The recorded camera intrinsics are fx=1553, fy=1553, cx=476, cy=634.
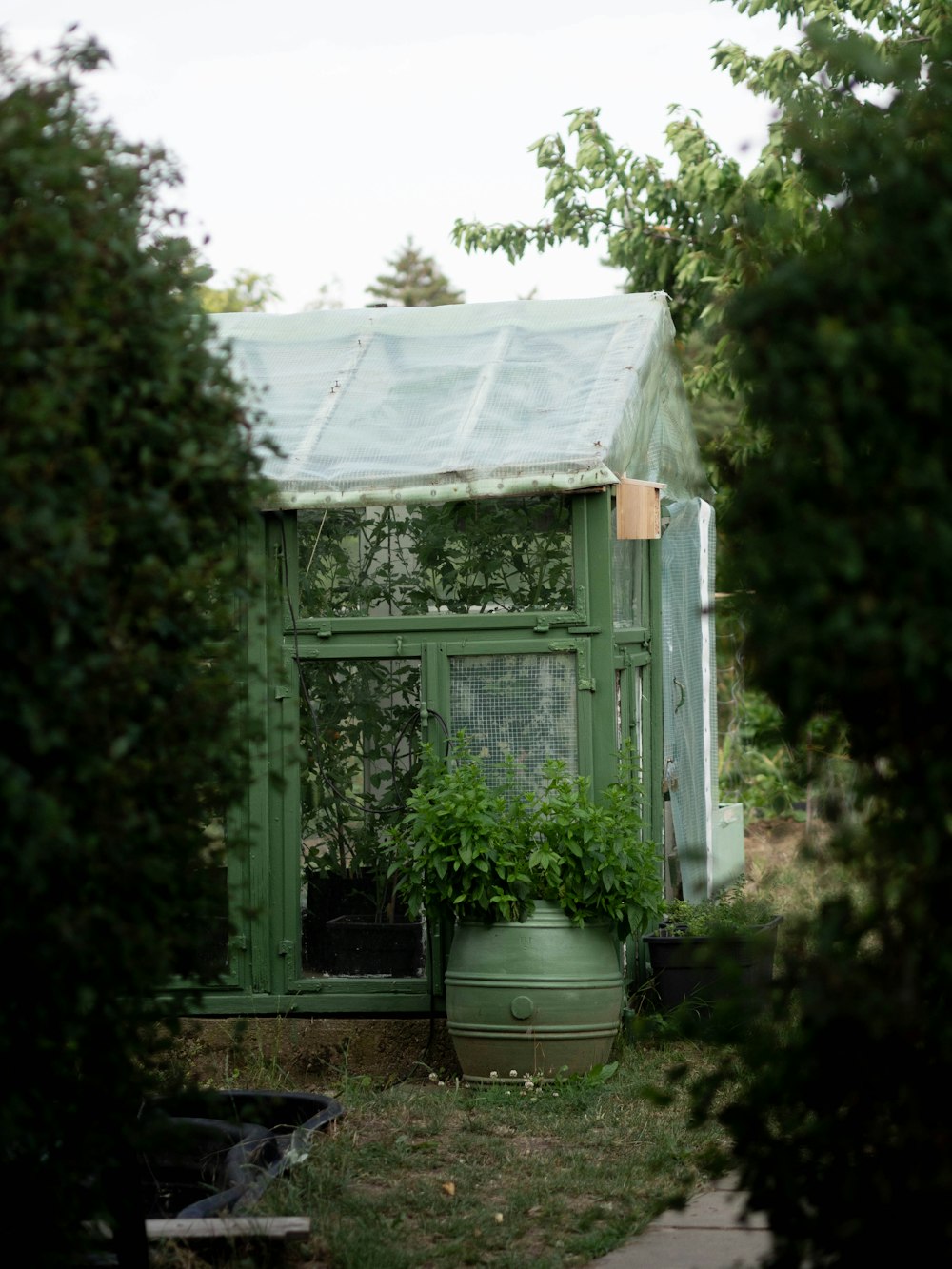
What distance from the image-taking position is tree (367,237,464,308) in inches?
1870

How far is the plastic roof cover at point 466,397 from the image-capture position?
6.84m

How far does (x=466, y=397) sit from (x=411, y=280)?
41451 mm

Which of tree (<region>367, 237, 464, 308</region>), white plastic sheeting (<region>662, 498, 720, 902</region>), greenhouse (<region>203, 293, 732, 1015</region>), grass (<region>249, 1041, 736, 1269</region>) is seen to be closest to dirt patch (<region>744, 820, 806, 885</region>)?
white plastic sheeting (<region>662, 498, 720, 902</region>)

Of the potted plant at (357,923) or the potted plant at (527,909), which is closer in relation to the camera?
the potted plant at (527,909)

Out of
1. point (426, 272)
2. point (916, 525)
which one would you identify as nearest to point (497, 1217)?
point (916, 525)

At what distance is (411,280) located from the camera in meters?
47.7

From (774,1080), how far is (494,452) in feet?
14.2

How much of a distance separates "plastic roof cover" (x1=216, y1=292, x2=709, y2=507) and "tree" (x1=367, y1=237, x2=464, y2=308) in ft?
130

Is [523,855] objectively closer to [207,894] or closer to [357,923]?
[357,923]

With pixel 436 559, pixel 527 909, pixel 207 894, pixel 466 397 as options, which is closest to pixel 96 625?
pixel 207 894

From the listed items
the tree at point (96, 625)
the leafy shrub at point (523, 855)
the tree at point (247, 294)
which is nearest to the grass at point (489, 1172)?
the leafy shrub at point (523, 855)

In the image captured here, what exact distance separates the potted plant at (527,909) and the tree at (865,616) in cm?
335

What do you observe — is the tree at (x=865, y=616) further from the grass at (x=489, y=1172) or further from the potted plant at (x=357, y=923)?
the potted plant at (x=357, y=923)

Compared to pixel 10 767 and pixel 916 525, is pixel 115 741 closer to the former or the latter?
pixel 10 767
